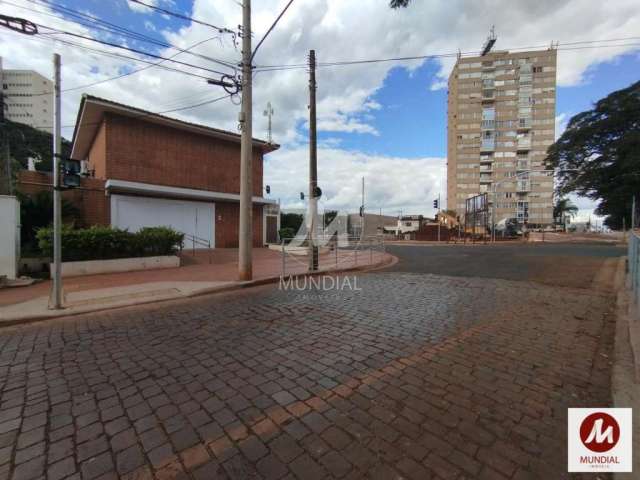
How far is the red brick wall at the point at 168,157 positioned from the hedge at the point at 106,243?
5576 mm

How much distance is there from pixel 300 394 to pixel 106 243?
1068 cm

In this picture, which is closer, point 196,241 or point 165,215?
point 165,215

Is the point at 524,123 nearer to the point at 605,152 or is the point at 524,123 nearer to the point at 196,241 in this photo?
the point at 605,152

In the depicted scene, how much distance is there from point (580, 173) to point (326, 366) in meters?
29.4

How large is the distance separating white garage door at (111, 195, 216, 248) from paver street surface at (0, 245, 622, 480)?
1066cm

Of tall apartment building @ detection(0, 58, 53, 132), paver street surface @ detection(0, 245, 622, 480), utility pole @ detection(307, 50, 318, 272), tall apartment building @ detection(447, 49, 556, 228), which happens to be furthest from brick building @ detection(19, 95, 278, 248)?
tall apartment building @ detection(447, 49, 556, 228)

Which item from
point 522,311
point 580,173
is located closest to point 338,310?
point 522,311

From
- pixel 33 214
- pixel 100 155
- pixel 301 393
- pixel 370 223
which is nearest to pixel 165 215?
pixel 100 155

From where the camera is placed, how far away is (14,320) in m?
5.26

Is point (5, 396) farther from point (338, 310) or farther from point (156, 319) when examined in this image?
point (338, 310)

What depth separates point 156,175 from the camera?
15.8 metres

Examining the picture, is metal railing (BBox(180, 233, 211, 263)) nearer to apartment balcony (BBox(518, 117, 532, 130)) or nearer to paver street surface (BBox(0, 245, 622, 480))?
paver street surface (BBox(0, 245, 622, 480))

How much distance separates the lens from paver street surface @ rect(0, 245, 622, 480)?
1.92 m
